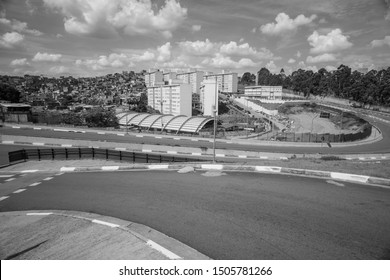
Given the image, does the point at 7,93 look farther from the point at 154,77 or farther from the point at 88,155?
the point at 154,77

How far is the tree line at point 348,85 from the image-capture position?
93.1 m

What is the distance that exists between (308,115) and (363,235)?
109597 mm

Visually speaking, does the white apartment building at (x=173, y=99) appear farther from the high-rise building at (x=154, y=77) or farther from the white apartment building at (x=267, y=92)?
the white apartment building at (x=267, y=92)

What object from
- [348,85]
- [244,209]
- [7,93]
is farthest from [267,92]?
[244,209]

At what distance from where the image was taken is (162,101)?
11006cm

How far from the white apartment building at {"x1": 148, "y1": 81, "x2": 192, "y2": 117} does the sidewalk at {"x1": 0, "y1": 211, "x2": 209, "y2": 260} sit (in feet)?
306

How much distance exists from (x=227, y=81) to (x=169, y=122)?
476ft

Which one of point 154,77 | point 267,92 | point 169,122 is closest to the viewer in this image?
point 169,122

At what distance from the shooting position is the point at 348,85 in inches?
4594

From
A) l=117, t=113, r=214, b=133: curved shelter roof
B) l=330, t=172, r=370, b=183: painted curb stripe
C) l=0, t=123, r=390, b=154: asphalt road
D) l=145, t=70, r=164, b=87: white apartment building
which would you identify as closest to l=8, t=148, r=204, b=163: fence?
l=330, t=172, r=370, b=183: painted curb stripe

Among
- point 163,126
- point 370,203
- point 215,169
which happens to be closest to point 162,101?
point 163,126

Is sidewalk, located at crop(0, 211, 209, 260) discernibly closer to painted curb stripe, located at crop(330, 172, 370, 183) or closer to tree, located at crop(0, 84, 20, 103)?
painted curb stripe, located at crop(330, 172, 370, 183)

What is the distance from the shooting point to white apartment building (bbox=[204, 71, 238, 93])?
625ft
